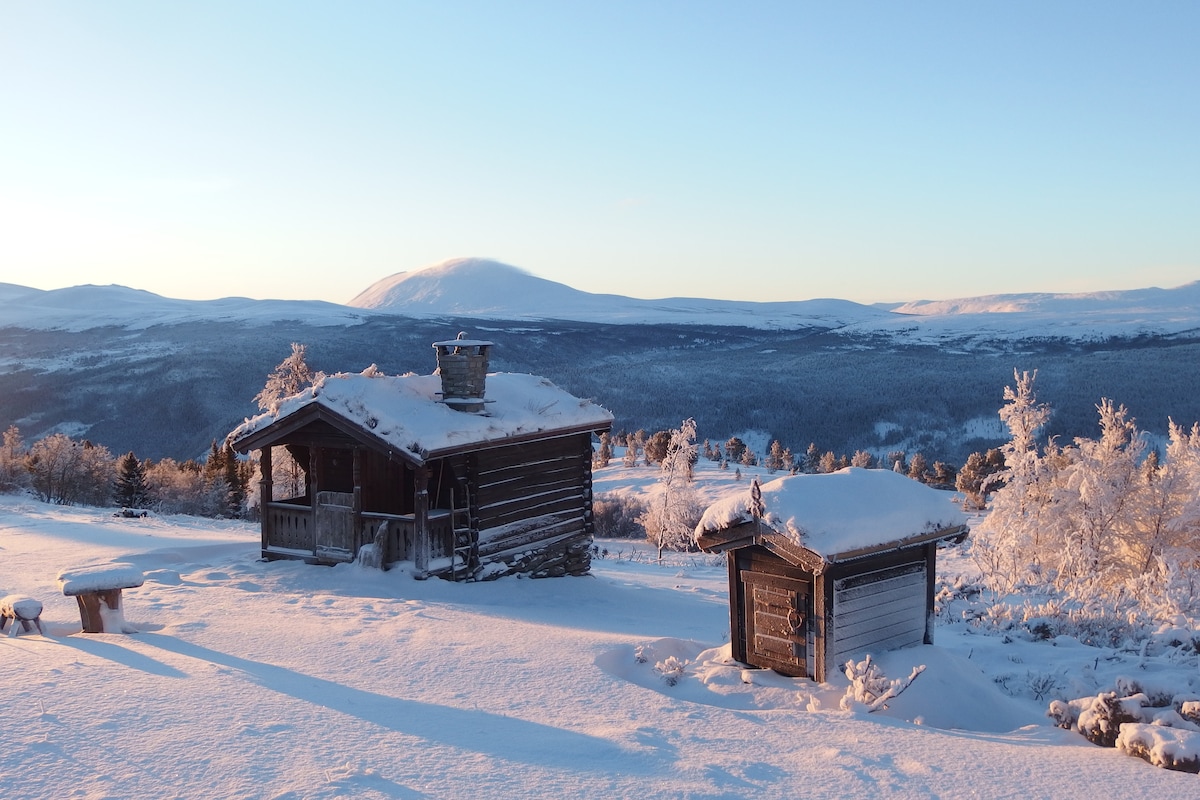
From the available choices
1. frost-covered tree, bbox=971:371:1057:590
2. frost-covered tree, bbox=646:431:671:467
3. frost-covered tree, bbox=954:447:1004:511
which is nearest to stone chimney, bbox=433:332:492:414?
frost-covered tree, bbox=971:371:1057:590

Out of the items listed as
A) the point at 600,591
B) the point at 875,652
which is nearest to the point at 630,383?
the point at 600,591

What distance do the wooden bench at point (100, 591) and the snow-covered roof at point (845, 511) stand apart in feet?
20.0

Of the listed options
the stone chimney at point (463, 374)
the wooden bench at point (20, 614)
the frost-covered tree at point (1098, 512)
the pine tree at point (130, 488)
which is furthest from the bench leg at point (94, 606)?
the pine tree at point (130, 488)

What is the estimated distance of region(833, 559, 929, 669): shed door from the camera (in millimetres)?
8445

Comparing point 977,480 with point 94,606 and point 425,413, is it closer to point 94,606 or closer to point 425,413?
point 425,413

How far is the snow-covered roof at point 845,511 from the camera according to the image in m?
8.06

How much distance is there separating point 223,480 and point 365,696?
1258 inches

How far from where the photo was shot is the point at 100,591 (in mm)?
9078

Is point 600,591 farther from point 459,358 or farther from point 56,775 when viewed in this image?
point 56,775

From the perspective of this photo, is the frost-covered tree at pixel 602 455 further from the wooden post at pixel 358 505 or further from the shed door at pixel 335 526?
the wooden post at pixel 358 505

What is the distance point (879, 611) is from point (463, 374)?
27.2ft

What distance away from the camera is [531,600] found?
551 inches

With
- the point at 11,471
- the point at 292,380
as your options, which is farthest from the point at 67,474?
the point at 292,380

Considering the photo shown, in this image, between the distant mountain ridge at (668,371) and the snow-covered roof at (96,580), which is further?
the distant mountain ridge at (668,371)
